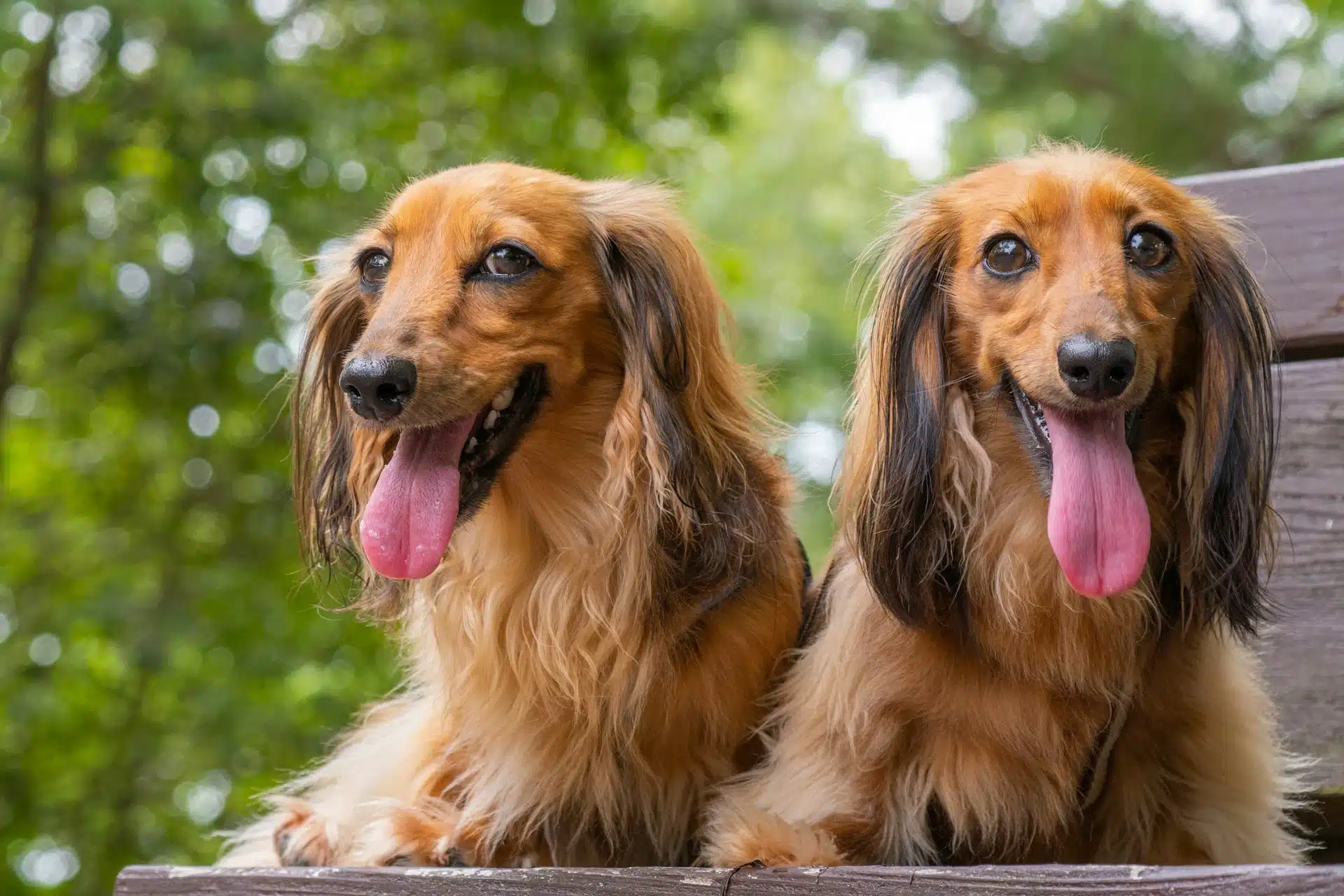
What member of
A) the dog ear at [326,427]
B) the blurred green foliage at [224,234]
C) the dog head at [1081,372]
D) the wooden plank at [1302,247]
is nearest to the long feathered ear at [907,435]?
the dog head at [1081,372]

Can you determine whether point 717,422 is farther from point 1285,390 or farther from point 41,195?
point 41,195

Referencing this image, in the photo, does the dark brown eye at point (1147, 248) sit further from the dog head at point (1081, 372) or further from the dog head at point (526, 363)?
the dog head at point (526, 363)

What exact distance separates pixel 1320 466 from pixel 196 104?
4290 mm

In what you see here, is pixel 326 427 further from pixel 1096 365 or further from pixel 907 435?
pixel 1096 365

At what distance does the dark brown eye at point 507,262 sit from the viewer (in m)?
2.48

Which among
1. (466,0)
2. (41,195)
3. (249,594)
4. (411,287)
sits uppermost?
(466,0)

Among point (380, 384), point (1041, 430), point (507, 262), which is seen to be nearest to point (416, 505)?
point (380, 384)

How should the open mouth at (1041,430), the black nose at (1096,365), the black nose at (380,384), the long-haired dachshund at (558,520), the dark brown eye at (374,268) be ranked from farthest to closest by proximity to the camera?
the dark brown eye at (374,268) < the long-haired dachshund at (558,520) < the black nose at (380,384) < the open mouth at (1041,430) < the black nose at (1096,365)

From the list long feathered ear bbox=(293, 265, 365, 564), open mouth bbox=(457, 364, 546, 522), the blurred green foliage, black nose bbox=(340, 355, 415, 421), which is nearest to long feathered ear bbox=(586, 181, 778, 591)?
open mouth bbox=(457, 364, 546, 522)

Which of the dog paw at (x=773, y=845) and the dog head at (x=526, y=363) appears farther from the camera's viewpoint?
the dog head at (x=526, y=363)

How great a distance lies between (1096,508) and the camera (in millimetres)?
1971

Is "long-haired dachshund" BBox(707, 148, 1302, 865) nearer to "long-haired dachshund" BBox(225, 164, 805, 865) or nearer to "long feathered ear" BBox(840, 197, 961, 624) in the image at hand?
"long feathered ear" BBox(840, 197, 961, 624)

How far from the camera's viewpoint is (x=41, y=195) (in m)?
5.73

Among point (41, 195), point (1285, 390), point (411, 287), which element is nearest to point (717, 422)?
point (411, 287)
